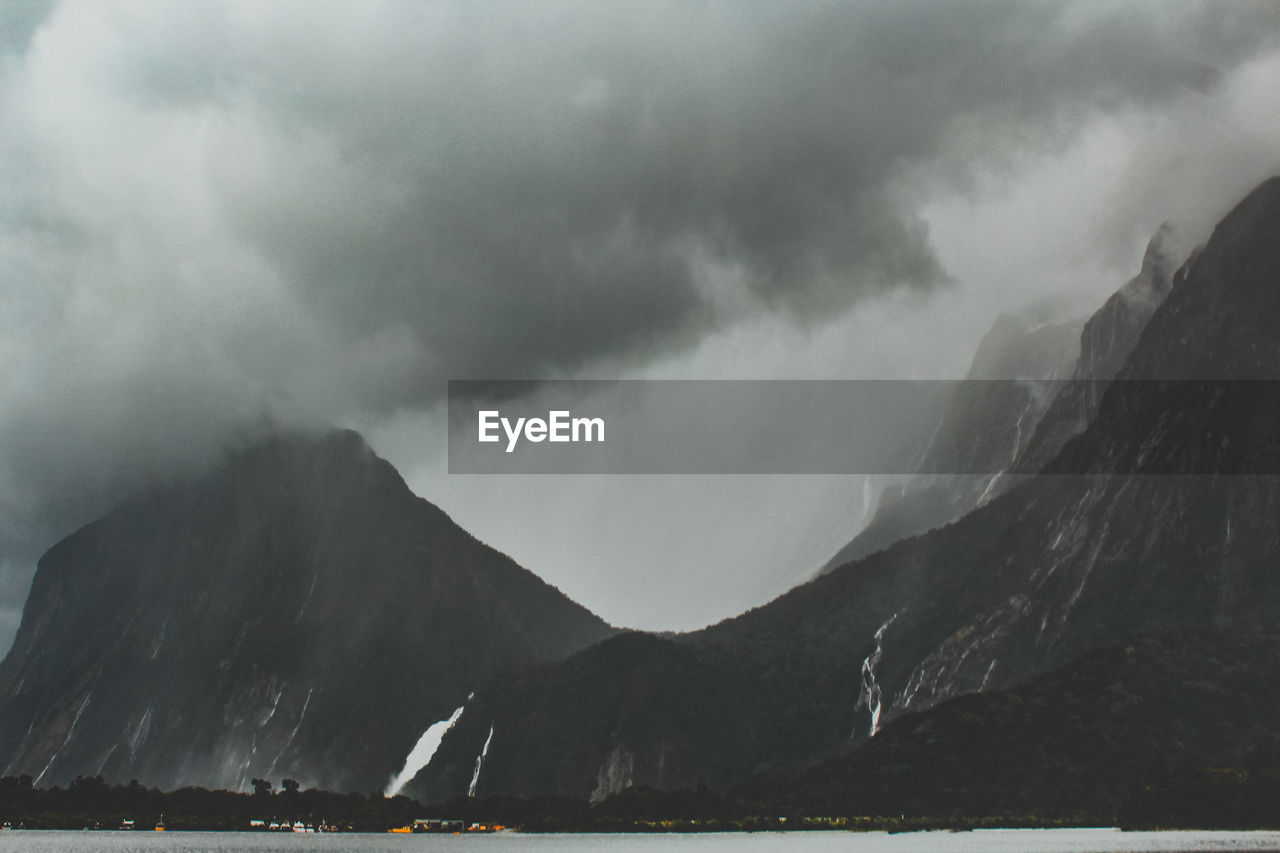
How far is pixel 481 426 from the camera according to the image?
620ft

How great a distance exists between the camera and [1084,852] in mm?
175125

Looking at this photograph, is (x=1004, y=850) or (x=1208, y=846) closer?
(x=1208, y=846)

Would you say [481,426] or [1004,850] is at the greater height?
[481,426]

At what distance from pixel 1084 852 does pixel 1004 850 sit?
19.2 metres

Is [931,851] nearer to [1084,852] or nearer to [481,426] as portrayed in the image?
[1084,852]

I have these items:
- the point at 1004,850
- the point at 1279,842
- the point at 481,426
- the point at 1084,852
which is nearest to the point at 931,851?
the point at 1004,850

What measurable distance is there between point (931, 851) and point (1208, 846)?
37.0 m

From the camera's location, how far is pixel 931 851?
650 ft

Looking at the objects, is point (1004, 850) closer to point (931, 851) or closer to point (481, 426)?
point (931, 851)

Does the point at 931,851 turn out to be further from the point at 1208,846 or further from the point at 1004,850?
the point at 1208,846

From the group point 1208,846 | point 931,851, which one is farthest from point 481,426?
point 1208,846

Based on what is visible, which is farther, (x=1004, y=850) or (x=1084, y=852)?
(x=1004, y=850)

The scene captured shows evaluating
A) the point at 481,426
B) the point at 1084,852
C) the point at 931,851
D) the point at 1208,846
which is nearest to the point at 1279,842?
the point at 1208,846

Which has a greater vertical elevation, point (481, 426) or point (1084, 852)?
point (481, 426)
